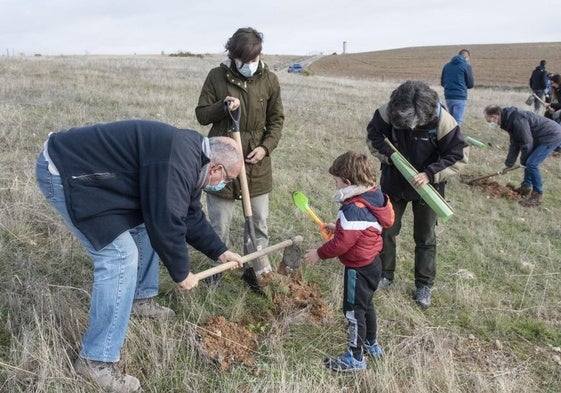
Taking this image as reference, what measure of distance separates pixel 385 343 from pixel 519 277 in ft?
6.94

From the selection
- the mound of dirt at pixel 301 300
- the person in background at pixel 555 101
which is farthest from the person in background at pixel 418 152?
the person in background at pixel 555 101

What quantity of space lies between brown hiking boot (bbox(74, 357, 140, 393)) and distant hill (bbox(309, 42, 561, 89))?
33.5m

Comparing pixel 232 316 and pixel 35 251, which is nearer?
pixel 232 316

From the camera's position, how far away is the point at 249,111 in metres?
3.67

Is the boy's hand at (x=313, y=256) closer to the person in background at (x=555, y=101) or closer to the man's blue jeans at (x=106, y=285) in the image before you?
the man's blue jeans at (x=106, y=285)

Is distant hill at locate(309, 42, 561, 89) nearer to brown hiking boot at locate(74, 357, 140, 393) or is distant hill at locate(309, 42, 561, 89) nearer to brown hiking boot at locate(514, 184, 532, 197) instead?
brown hiking boot at locate(514, 184, 532, 197)

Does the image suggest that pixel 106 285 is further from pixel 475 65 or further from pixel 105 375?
pixel 475 65

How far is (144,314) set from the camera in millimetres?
3258

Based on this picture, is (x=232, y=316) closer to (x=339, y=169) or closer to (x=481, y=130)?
(x=339, y=169)

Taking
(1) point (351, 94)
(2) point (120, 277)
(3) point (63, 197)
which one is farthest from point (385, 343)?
(1) point (351, 94)

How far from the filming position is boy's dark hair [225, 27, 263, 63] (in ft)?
11.1

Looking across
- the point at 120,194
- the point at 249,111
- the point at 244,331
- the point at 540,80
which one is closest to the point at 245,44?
the point at 249,111

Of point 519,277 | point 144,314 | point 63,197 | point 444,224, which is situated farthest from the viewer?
point 444,224

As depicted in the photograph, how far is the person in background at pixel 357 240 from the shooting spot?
2.92 m
